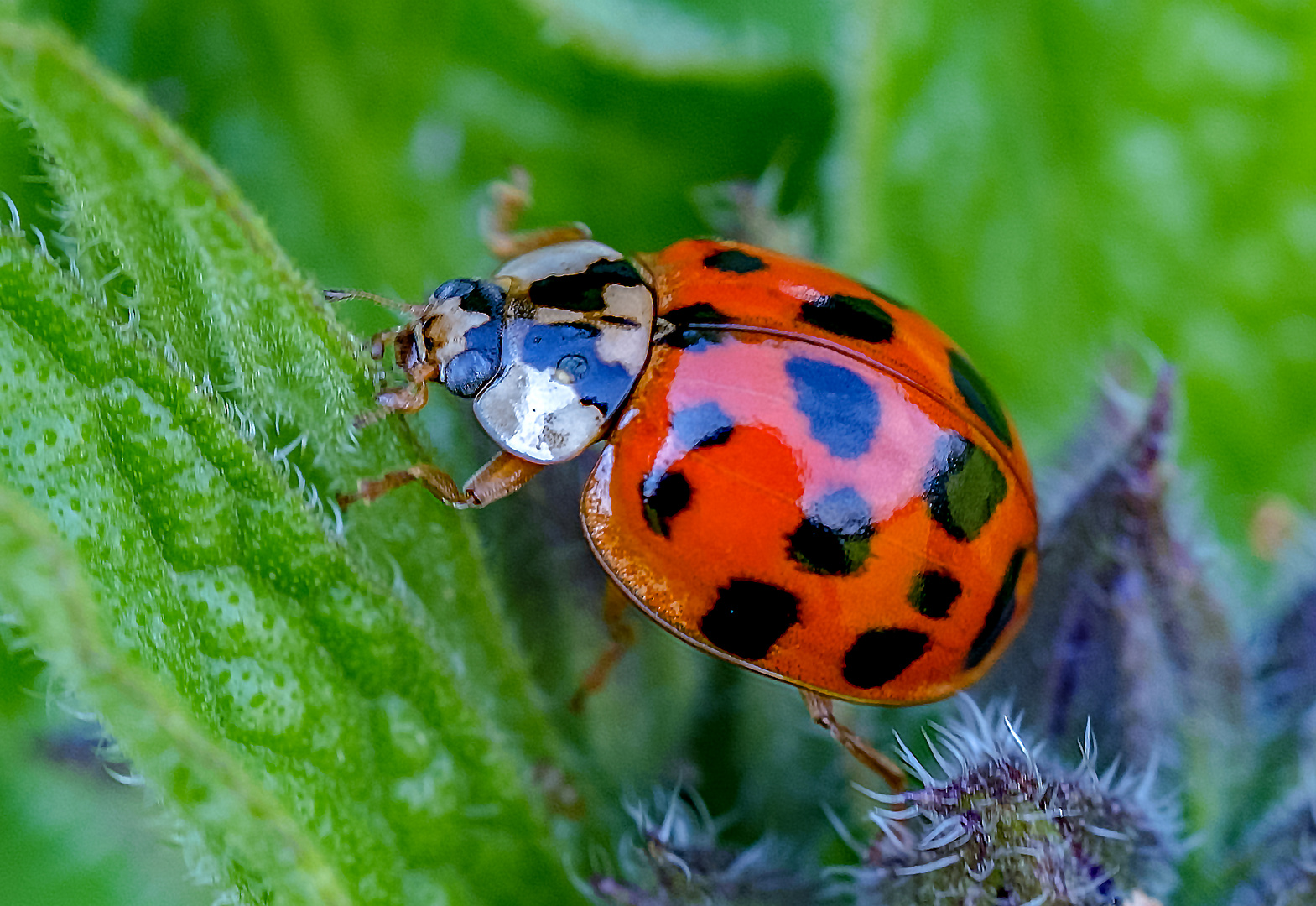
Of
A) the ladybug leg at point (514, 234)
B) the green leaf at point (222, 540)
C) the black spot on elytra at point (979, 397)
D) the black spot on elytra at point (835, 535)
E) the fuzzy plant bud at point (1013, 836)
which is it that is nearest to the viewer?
the green leaf at point (222, 540)

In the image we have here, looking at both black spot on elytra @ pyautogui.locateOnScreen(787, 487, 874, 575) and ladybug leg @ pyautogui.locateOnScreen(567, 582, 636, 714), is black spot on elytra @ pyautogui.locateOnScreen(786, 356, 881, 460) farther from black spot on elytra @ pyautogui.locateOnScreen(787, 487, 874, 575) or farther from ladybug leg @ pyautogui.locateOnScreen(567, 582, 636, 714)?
ladybug leg @ pyautogui.locateOnScreen(567, 582, 636, 714)

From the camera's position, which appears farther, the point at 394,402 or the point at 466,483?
the point at 466,483

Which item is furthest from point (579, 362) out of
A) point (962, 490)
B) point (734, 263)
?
point (962, 490)

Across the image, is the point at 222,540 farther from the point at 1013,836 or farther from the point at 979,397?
the point at 979,397

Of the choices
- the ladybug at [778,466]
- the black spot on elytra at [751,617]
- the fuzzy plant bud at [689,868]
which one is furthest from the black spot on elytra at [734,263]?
the fuzzy plant bud at [689,868]

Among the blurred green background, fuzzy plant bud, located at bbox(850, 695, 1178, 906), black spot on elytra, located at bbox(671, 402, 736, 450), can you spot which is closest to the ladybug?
black spot on elytra, located at bbox(671, 402, 736, 450)

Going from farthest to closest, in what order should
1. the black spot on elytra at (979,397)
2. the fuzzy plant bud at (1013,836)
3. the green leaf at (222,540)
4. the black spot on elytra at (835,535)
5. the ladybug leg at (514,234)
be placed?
the ladybug leg at (514,234), the black spot on elytra at (979,397), the black spot on elytra at (835,535), the fuzzy plant bud at (1013,836), the green leaf at (222,540)

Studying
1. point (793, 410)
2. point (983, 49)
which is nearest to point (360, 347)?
point (793, 410)

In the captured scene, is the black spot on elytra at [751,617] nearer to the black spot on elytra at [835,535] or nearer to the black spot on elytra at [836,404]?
the black spot on elytra at [835,535]
